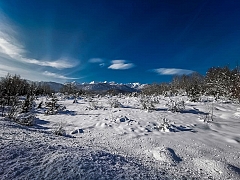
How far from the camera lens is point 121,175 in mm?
2602

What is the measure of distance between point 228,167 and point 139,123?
3770mm

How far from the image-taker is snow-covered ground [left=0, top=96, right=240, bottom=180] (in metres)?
2.57

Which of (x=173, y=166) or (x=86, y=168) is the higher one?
(x=86, y=168)

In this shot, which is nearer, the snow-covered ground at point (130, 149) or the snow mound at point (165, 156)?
the snow-covered ground at point (130, 149)

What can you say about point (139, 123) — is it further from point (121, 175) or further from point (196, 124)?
point (121, 175)

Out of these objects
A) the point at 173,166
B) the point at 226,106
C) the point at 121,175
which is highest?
the point at 226,106

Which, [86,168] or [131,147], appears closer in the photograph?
[86,168]

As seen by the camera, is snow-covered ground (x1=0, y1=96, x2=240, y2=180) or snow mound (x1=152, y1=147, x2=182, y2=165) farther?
snow mound (x1=152, y1=147, x2=182, y2=165)

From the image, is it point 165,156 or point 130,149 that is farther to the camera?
point 130,149

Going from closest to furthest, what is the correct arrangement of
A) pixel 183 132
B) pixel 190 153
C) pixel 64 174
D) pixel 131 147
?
pixel 64 174 < pixel 190 153 < pixel 131 147 < pixel 183 132

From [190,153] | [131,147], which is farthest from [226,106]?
[131,147]

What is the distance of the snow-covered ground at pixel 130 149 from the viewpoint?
257 cm

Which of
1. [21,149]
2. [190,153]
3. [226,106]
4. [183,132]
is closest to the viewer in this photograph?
[21,149]

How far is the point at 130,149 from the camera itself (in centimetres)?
480
